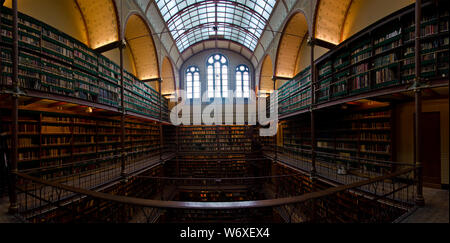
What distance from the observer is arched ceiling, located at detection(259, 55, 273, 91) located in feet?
47.1

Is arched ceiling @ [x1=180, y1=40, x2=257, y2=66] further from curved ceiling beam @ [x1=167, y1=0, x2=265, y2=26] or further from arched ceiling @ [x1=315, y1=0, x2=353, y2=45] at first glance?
arched ceiling @ [x1=315, y1=0, x2=353, y2=45]

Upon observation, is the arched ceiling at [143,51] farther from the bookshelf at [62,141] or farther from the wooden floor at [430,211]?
the wooden floor at [430,211]

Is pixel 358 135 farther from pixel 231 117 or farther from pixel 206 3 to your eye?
pixel 206 3

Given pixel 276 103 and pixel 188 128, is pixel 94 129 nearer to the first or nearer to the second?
pixel 188 128

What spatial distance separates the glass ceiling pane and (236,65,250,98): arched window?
1.94 metres

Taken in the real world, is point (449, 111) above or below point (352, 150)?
above

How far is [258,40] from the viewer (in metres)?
13.9

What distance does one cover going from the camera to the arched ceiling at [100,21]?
274 inches

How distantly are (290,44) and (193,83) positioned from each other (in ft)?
29.0

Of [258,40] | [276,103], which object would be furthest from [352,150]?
[258,40]

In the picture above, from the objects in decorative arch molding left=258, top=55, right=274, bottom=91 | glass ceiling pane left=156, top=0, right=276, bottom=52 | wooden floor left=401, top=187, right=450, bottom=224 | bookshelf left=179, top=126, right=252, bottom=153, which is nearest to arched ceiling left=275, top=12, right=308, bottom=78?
glass ceiling pane left=156, top=0, right=276, bottom=52
